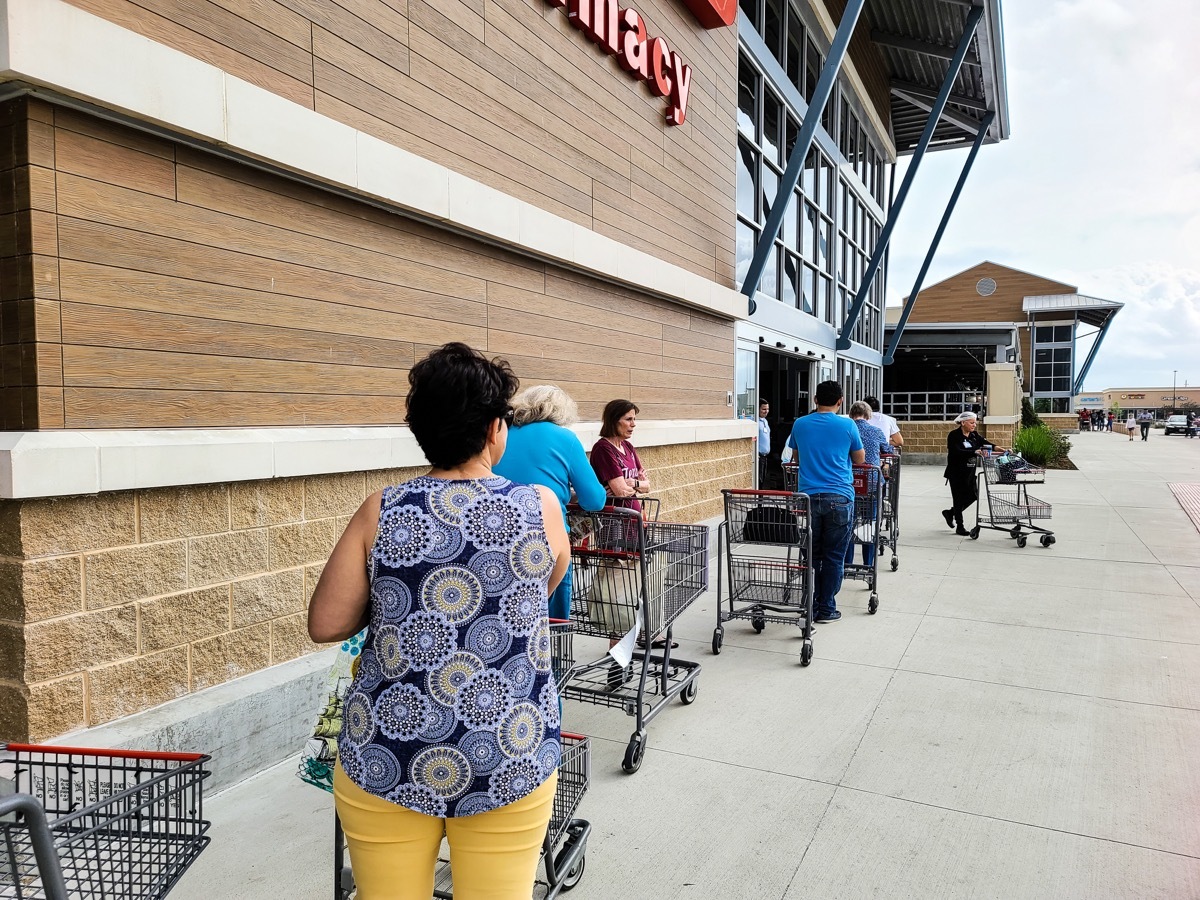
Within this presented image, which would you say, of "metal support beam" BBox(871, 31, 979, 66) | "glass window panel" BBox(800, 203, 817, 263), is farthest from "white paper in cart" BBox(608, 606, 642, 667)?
"metal support beam" BBox(871, 31, 979, 66)

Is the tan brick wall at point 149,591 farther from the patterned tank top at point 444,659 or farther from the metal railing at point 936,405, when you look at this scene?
the metal railing at point 936,405

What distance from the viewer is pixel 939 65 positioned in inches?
876

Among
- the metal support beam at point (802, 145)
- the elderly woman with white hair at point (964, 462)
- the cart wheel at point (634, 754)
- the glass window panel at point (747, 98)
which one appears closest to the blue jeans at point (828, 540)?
the cart wheel at point (634, 754)

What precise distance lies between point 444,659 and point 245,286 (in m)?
3.15

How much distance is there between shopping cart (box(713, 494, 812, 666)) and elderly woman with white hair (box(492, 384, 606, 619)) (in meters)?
2.25

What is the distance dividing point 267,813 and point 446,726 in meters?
2.46

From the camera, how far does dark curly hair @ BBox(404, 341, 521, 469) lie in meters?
1.83

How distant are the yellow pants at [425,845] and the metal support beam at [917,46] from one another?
23.4 metres

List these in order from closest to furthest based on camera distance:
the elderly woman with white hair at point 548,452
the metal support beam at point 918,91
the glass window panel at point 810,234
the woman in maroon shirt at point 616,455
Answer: the elderly woman with white hair at point 548,452 < the woman in maroon shirt at point 616,455 < the glass window panel at point 810,234 < the metal support beam at point 918,91

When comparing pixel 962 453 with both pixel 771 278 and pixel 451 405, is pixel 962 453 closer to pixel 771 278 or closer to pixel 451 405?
pixel 771 278

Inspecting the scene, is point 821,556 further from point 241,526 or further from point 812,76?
point 812,76

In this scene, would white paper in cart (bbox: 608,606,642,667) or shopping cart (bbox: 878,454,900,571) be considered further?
shopping cart (bbox: 878,454,900,571)

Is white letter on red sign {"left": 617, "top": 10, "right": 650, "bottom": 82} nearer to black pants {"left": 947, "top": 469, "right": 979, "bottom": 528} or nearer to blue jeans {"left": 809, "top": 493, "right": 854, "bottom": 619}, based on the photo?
blue jeans {"left": 809, "top": 493, "right": 854, "bottom": 619}

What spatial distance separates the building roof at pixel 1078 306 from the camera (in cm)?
5228
